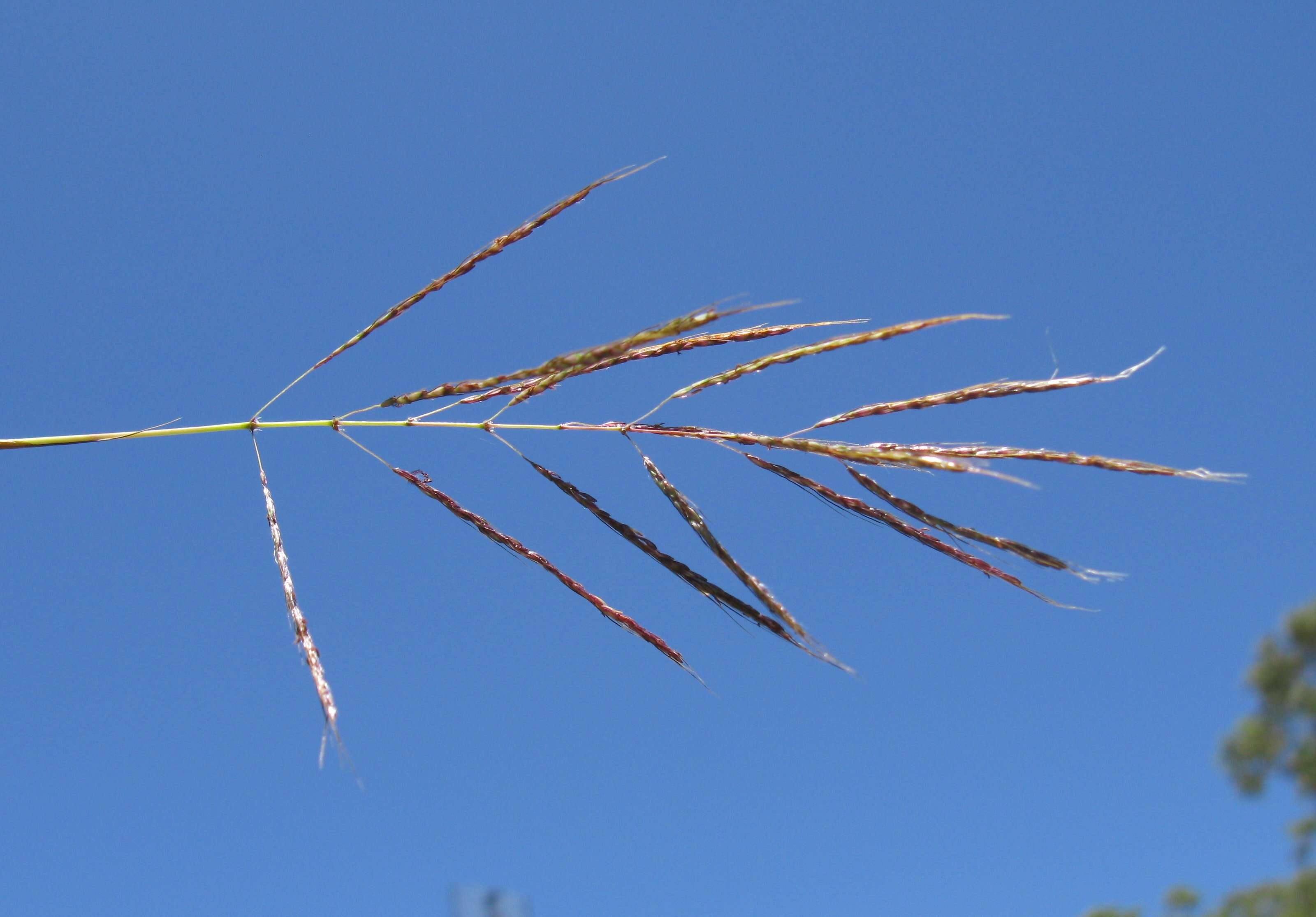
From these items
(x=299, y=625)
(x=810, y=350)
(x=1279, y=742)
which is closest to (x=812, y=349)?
(x=810, y=350)

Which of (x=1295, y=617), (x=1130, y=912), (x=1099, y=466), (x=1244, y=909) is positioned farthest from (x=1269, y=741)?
(x=1099, y=466)

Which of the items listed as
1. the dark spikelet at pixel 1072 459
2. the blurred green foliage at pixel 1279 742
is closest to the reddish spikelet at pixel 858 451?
the dark spikelet at pixel 1072 459

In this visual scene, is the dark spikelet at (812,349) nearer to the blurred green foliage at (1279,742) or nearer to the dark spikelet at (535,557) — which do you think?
the dark spikelet at (535,557)

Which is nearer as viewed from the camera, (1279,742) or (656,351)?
(656,351)

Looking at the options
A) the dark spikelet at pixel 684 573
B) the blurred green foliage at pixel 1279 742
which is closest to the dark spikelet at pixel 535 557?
the dark spikelet at pixel 684 573

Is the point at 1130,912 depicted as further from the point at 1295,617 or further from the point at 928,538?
the point at 928,538

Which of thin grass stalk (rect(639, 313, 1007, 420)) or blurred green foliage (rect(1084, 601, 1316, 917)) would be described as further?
blurred green foliage (rect(1084, 601, 1316, 917))

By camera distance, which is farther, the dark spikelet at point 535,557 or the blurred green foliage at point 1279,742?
the blurred green foliage at point 1279,742

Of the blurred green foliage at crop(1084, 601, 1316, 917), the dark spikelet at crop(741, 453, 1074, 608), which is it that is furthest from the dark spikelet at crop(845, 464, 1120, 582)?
the blurred green foliage at crop(1084, 601, 1316, 917)

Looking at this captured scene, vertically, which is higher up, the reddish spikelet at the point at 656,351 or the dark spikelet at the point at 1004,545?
the reddish spikelet at the point at 656,351

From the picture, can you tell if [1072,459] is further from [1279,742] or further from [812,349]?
[1279,742]

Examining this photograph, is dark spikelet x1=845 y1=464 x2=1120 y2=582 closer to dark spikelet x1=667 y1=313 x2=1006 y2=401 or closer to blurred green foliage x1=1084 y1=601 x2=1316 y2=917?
dark spikelet x1=667 y1=313 x2=1006 y2=401
